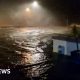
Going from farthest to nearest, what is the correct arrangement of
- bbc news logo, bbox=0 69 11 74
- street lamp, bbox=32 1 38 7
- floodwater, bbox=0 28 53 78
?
1. street lamp, bbox=32 1 38 7
2. floodwater, bbox=0 28 53 78
3. bbc news logo, bbox=0 69 11 74

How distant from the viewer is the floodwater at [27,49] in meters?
1.36

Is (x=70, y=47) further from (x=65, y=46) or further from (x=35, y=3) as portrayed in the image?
(x=35, y=3)

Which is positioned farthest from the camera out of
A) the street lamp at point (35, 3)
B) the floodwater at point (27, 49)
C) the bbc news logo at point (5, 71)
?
the street lamp at point (35, 3)

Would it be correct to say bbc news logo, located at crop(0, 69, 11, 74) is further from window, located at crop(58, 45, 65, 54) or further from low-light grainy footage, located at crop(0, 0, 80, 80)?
window, located at crop(58, 45, 65, 54)

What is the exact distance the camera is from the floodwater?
4.46 ft

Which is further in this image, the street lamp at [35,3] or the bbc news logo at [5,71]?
the street lamp at [35,3]

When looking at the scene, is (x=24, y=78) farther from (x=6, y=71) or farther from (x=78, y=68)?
(x=78, y=68)

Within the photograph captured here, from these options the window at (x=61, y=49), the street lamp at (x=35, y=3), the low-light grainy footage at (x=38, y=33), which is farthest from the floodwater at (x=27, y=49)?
the street lamp at (x=35, y=3)

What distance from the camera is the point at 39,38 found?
173 centimetres

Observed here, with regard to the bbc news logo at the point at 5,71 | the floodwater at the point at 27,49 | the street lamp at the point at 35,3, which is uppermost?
the street lamp at the point at 35,3

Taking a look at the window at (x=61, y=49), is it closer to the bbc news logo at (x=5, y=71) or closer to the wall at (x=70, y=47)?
the wall at (x=70, y=47)

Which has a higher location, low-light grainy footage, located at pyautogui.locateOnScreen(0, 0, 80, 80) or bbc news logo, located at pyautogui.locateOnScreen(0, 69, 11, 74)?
low-light grainy footage, located at pyautogui.locateOnScreen(0, 0, 80, 80)

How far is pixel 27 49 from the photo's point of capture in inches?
62.9


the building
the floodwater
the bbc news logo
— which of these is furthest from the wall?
the bbc news logo
